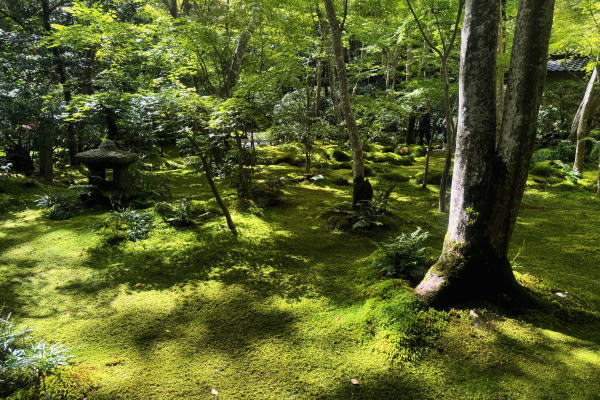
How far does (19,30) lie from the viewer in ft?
30.0

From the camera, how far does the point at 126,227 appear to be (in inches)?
244

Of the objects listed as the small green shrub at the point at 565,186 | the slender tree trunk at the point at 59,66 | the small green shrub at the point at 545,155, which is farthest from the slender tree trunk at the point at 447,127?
the slender tree trunk at the point at 59,66

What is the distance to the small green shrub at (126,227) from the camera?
5.91 m

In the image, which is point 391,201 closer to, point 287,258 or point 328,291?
point 287,258

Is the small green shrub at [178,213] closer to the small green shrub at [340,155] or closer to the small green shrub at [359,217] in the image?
the small green shrub at [359,217]

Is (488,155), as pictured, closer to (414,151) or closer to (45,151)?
(45,151)

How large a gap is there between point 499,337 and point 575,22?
8.23 m

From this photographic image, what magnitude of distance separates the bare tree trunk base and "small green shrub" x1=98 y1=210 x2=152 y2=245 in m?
4.81

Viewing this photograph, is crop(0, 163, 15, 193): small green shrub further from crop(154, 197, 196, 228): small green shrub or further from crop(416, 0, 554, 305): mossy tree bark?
crop(416, 0, 554, 305): mossy tree bark

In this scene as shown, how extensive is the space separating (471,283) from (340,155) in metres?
10.4

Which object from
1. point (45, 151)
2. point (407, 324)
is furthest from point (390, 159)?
point (45, 151)

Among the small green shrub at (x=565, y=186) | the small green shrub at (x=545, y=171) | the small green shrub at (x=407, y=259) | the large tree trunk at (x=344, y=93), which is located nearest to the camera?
the small green shrub at (x=407, y=259)

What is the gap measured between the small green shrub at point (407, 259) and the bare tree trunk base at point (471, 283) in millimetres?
433

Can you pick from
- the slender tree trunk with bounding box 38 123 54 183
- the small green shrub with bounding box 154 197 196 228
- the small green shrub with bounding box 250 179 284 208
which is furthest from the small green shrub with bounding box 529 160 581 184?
the slender tree trunk with bounding box 38 123 54 183
